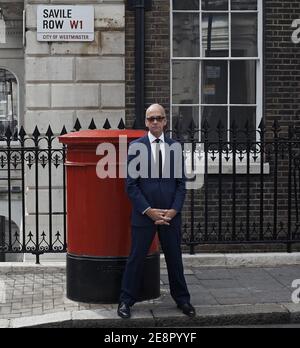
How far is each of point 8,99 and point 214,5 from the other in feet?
14.3

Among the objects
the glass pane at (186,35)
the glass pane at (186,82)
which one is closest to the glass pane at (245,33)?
the glass pane at (186,35)

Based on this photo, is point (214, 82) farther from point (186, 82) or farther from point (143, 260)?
point (143, 260)

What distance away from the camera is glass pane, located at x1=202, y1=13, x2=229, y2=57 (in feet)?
34.0

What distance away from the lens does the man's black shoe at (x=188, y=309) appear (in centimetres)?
654

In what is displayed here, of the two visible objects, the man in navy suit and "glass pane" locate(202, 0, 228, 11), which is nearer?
the man in navy suit

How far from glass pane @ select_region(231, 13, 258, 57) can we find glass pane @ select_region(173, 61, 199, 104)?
712mm

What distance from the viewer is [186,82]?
10.4 meters

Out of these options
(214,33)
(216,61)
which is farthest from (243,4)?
(216,61)

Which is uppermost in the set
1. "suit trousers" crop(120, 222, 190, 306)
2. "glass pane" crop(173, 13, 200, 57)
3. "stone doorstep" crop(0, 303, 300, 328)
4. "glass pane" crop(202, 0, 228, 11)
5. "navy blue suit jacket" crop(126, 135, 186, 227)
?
"glass pane" crop(202, 0, 228, 11)

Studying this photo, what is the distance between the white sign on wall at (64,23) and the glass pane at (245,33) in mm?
2216

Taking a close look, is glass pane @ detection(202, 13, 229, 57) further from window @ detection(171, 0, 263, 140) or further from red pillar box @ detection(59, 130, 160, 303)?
red pillar box @ detection(59, 130, 160, 303)

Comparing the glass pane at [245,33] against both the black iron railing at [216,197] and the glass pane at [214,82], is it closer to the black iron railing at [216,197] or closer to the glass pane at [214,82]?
the glass pane at [214,82]

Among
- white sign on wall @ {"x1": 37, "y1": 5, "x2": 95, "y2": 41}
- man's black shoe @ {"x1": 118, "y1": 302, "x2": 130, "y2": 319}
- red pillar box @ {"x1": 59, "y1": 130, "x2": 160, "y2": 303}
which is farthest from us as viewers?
white sign on wall @ {"x1": 37, "y1": 5, "x2": 95, "y2": 41}

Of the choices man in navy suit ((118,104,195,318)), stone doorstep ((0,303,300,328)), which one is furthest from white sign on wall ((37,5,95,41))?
stone doorstep ((0,303,300,328))
